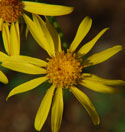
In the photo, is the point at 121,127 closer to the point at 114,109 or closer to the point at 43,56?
the point at 114,109

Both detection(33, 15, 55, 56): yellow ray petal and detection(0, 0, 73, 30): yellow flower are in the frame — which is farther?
detection(0, 0, 73, 30): yellow flower

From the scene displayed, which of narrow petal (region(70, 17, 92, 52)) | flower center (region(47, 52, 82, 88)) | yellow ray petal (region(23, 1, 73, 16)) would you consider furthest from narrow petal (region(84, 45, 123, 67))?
yellow ray petal (region(23, 1, 73, 16))

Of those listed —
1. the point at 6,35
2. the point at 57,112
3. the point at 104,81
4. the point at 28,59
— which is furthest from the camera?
the point at 6,35

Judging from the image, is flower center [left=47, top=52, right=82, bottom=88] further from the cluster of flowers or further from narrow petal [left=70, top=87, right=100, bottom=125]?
narrow petal [left=70, top=87, right=100, bottom=125]

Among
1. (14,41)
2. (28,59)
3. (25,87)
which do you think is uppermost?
(14,41)

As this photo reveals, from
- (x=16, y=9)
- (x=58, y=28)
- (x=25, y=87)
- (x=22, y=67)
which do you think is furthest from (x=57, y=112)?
(x=16, y=9)

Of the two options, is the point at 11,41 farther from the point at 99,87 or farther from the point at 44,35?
the point at 99,87

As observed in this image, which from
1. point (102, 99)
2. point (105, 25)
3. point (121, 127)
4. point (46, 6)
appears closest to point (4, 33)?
point (46, 6)
